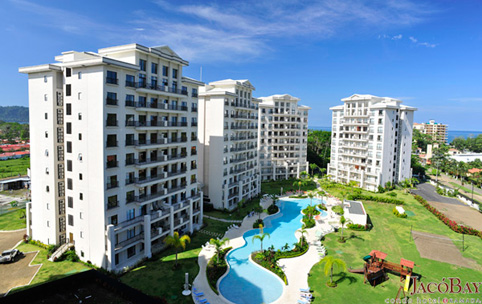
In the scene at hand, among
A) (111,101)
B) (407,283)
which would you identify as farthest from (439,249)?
(111,101)

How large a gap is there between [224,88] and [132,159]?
97.0 feet

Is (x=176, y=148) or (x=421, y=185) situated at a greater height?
(x=176, y=148)

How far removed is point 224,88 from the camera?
57250 millimetres

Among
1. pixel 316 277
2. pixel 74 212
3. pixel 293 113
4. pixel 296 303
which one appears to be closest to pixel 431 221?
pixel 316 277

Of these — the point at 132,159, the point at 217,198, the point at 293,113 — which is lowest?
the point at 217,198

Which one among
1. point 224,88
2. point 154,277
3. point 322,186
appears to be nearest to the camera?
point 154,277

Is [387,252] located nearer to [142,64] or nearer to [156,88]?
[156,88]

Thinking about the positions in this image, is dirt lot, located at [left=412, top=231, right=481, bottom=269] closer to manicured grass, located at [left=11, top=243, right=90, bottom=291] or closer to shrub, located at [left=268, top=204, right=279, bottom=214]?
shrub, located at [left=268, top=204, right=279, bottom=214]

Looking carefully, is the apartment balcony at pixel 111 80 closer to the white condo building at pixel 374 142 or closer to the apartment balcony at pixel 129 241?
the apartment balcony at pixel 129 241

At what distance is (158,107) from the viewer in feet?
119

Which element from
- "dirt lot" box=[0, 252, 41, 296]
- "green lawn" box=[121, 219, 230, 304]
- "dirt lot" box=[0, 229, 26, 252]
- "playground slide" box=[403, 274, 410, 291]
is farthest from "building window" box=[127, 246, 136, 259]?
"playground slide" box=[403, 274, 410, 291]

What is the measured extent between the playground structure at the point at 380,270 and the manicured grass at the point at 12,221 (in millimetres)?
49428

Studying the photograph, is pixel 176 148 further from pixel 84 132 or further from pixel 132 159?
pixel 84 132

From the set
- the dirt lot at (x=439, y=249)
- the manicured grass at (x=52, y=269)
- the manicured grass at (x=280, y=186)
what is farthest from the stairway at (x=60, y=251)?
the manicured grass at (x=280, y=186)
